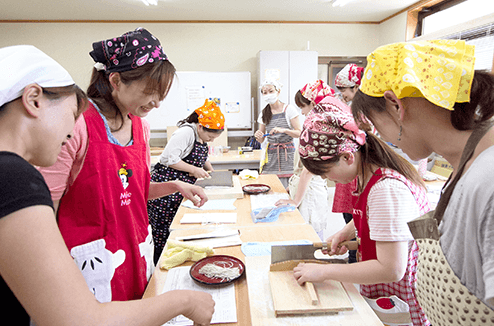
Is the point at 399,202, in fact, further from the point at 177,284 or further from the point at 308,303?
the point at 177,284

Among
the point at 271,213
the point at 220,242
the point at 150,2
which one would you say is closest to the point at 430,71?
the point at 220,242

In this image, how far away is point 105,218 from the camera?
3.23 ft

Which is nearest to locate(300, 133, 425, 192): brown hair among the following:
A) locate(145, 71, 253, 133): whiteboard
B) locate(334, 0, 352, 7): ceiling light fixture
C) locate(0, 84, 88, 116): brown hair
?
locate(0, 84, 88, 116): brown hair

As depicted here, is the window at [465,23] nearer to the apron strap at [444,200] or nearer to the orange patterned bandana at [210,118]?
the orange patterned bandana at [210,118]

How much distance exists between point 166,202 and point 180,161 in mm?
323

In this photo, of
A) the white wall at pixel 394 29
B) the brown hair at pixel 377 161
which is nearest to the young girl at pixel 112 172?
the brown hair at pixel 377 161

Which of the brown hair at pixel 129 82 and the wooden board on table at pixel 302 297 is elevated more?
the brown hair at pixel 129 82

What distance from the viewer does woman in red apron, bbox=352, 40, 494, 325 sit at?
0.50 m

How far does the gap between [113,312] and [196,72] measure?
498cm

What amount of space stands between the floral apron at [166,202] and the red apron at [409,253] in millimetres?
1448

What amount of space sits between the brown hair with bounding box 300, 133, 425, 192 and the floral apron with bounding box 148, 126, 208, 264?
1.37 meters

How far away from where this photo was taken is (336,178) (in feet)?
3.63

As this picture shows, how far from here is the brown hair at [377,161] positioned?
3.37 feet

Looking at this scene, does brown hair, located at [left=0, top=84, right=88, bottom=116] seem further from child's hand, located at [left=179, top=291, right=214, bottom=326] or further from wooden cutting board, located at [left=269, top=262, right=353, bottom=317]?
wooden cutting board, located at [left=269, top=262, right=353, bottom=317]
